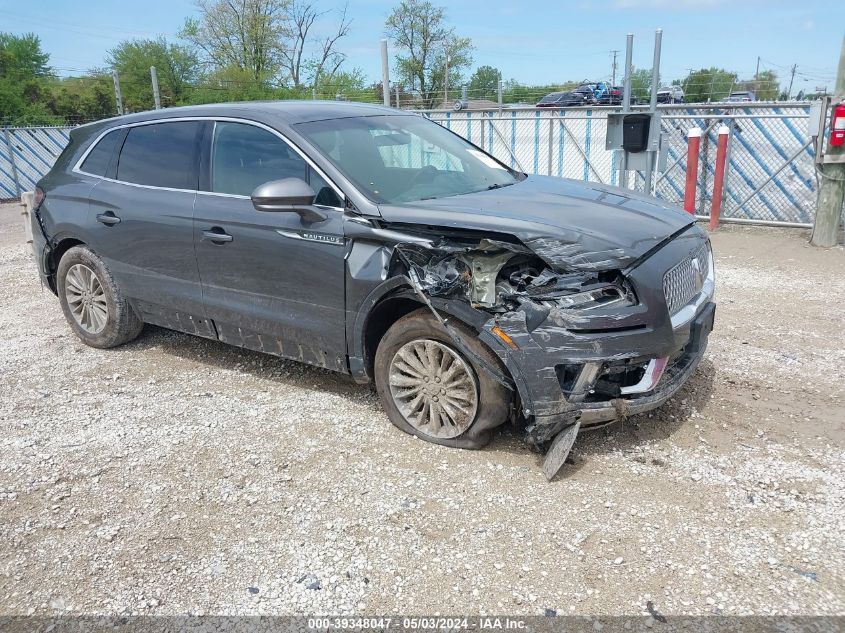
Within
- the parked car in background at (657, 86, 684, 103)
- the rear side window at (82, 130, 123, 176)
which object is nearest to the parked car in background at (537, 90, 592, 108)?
the parked car in background at (657, 86, 684, 103)

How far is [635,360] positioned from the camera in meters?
3.37

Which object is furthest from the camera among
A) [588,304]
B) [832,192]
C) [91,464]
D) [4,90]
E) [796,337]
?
[4,90]

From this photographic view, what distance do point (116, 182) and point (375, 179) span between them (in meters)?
2.25

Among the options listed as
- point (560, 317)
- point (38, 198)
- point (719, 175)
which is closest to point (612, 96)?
point (719, 175)

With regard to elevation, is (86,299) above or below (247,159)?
below

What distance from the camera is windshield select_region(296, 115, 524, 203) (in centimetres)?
405

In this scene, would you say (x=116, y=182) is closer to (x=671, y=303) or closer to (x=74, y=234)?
(x=74, y=234)

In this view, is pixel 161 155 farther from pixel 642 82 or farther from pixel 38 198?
pixel 642 82

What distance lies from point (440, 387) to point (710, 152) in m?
9.36

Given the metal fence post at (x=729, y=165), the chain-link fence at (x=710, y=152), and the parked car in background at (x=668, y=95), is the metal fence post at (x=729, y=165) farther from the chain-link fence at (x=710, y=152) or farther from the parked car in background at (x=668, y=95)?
the parked car in background at (x=668, y=95)

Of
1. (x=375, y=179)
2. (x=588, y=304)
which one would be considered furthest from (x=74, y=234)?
(x=588, y=304)

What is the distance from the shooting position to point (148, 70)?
3678 centimetres

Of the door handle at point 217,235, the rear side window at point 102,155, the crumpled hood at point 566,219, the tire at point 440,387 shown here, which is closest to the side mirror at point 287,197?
the crumpled hood at point 566,219

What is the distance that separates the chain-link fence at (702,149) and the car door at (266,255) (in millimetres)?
7431
